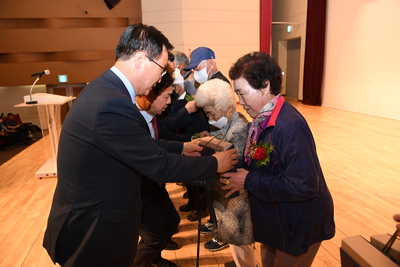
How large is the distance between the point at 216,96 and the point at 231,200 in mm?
732

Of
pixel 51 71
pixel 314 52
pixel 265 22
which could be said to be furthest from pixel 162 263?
pixel 314 52

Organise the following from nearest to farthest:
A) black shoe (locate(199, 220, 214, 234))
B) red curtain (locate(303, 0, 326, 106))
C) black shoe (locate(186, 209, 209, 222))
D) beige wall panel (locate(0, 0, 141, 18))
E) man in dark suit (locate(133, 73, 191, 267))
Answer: man in dark suit (locate(133, 73, 191, 267)) < black shoe (locate(199, 220, 214, 234)) < black shoe (locate(186, 209, 209, 222)) < beige wall panel (locate(0, 0, 141, 18)) < red curtain (locate(303, 0, 326, 106))

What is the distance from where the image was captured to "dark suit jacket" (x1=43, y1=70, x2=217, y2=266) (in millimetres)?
1147

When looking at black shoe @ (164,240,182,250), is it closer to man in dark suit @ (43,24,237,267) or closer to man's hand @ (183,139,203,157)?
man's hand @ (183,139,203,157)

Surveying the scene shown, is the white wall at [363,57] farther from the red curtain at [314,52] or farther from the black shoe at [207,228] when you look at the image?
the black shoe at [207,228]

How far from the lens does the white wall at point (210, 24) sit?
387 inches

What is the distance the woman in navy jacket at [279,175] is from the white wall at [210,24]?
8.93 meters

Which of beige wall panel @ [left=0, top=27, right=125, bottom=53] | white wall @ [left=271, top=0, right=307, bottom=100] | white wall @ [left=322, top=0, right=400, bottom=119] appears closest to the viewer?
white wall @ [left=322, top=0, right=400, bottom=119]

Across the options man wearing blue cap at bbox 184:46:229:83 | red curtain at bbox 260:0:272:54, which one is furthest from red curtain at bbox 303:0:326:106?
man wearing blue cap at bbox 184:46:229:83

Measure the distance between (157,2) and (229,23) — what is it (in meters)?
2.56

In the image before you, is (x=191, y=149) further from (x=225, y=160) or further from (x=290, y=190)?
(x=290, y=190)

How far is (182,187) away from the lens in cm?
436

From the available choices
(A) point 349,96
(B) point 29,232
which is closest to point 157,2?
(A) point 349,96

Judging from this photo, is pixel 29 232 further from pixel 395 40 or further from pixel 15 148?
pixel 395 40
